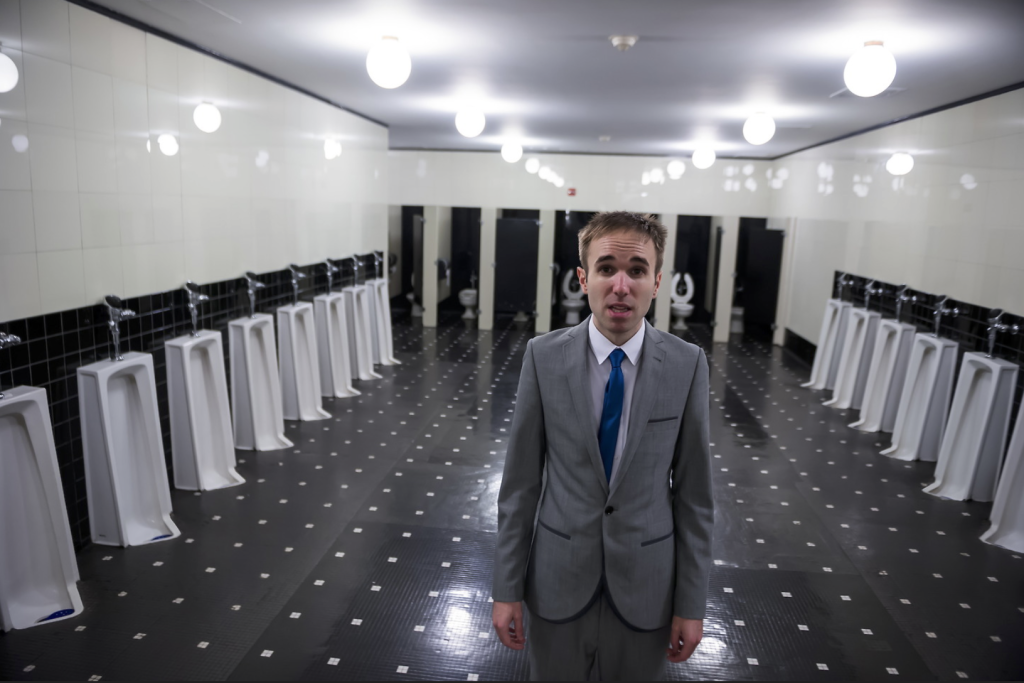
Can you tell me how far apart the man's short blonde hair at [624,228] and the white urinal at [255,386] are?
11.6ft

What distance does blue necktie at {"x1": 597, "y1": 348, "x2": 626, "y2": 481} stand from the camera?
154 cm

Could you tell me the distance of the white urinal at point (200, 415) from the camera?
3895 millimetres

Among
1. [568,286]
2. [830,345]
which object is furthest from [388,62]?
[568,286]

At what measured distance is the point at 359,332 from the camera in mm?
6734

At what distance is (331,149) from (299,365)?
7.04 ft

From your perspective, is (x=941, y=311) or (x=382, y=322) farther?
(x=382, y=322)

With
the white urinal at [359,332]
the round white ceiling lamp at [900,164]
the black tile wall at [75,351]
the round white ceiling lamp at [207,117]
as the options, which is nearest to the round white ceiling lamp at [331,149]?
the white urinal at [359,332]

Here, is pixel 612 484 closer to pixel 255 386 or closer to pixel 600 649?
pixel 600 649

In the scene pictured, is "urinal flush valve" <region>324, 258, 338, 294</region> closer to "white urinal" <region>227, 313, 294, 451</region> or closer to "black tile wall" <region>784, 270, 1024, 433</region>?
"white urinal" <region>227, 313, 294, 451</region>

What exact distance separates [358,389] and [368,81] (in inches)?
103

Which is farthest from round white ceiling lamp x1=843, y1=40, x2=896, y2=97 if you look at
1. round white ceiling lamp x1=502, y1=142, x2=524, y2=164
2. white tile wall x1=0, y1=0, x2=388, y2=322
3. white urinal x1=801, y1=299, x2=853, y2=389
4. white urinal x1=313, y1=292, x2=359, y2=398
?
round white ceiling lamp x1=502, y1=142, x2=524, y2=164

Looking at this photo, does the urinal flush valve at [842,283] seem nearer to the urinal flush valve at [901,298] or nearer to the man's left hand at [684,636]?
the urinal flush valve at [901,298]

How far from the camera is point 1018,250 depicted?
168 inches

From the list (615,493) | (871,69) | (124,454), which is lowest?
(124,454)
